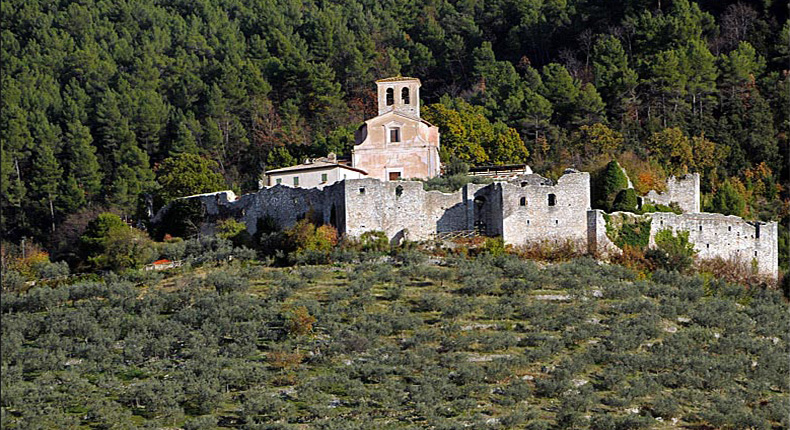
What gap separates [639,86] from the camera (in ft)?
203

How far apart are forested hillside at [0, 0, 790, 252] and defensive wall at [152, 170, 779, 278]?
458 cm

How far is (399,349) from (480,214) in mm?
9752

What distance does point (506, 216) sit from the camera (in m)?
42.5

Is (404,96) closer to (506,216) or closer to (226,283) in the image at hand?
(506,216)

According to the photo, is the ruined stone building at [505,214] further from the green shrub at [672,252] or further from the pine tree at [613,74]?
the pine tree at [613,74]

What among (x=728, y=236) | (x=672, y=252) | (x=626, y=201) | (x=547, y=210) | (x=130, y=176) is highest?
(x=130, y=176)

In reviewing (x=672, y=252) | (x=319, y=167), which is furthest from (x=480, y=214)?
(x=319, y=167)

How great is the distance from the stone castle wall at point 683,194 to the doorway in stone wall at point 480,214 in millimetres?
6679

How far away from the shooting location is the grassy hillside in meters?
31.1

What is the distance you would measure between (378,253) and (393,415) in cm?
1259

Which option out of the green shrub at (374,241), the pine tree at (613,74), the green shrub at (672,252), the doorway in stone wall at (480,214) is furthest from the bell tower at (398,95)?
the pine tree at (613,74)

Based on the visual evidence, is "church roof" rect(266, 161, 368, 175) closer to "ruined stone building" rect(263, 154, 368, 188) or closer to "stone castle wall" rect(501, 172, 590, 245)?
"ruined stone building" rect(263, 154, 368, 188)

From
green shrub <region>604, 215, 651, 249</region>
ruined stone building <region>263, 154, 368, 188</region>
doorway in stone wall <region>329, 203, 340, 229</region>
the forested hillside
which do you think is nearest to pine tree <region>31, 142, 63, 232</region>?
the forested hillside

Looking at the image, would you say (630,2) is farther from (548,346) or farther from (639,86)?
(548,346)
